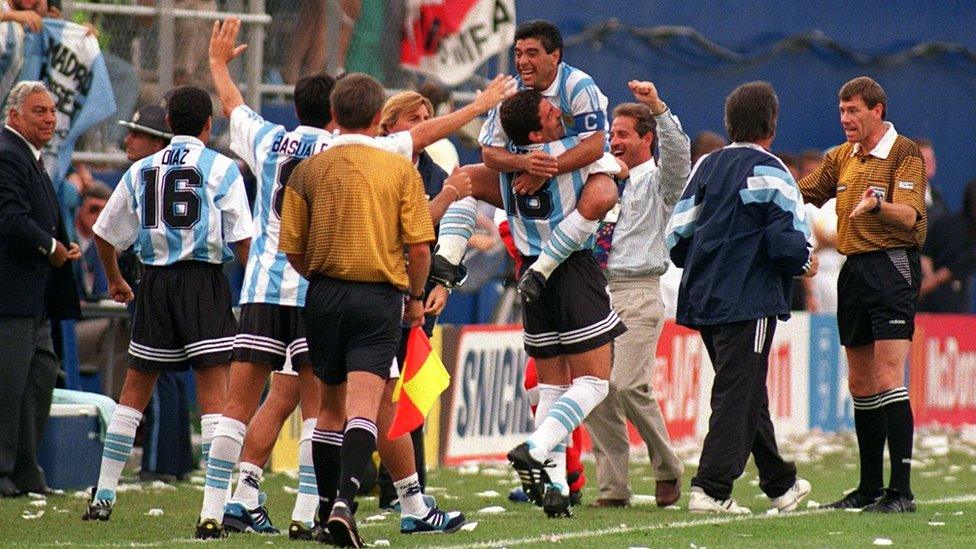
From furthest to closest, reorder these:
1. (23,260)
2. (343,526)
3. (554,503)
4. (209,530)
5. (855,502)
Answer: (23,260), (855,502), (554,503), (209,530), (343,526)

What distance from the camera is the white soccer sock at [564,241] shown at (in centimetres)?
855

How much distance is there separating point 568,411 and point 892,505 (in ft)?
6.40

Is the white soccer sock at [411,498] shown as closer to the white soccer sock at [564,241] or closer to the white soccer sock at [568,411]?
the white soccer sock at [568,411]

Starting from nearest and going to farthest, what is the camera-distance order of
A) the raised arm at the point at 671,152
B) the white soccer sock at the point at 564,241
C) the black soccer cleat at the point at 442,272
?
the white soccer sock at the point at 564,241, the black soccer cleat at the point at 442,272, the raised arm at the point at 671,152

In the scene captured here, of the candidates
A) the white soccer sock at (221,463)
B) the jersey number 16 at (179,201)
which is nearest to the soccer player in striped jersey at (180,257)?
the jersey number 16 at (179,201)

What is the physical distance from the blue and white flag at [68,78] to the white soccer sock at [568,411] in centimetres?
472

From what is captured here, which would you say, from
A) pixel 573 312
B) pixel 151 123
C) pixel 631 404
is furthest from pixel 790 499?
pixel 151 123

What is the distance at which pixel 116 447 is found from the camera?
880 centimetres

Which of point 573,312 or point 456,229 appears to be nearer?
point 573,312

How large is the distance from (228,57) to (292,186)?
932mm

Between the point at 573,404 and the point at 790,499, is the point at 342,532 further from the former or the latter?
the point at 790,499

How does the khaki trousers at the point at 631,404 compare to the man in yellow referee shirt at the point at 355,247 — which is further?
the khaki trousers at the point at 631,404

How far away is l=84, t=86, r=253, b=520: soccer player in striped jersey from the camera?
28.7ft

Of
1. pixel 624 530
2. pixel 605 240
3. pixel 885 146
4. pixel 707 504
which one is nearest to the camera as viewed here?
pixel 624 530
